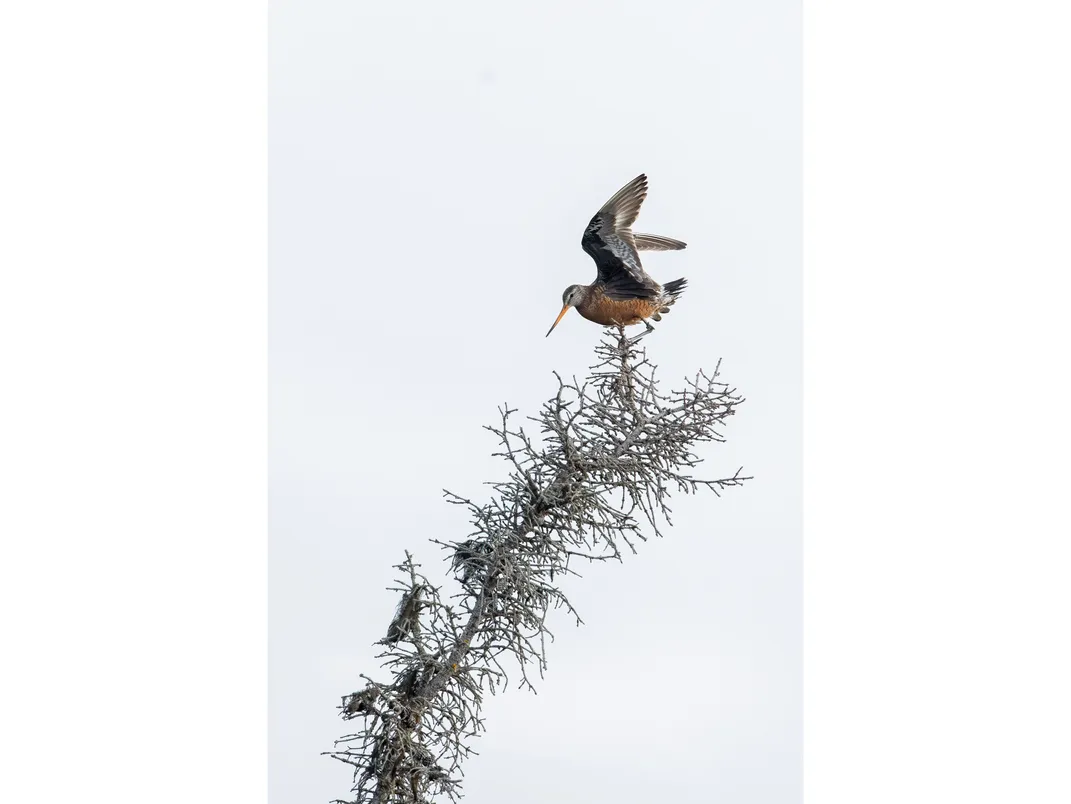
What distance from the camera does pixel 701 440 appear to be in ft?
23.2

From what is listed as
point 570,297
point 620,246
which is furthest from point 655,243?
point 570,297

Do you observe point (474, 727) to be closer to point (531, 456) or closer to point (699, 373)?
point (531, 456)

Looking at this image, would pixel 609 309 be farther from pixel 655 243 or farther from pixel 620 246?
pixel 655 243

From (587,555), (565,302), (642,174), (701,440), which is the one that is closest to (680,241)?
(642,174)

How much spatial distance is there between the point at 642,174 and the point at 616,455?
9.50 feet

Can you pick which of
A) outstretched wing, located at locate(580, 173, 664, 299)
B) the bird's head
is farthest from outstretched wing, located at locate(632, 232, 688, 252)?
the bird's head

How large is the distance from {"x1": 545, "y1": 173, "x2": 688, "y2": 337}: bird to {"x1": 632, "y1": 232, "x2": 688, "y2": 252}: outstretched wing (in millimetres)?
256

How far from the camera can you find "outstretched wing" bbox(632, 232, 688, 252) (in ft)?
30.2

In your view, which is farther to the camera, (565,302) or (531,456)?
(565,302)

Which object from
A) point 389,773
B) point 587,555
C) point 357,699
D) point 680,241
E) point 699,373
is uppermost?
point 680,241

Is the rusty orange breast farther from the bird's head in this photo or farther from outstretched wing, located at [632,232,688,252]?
outstretched wing, located at [632,232,688,252]

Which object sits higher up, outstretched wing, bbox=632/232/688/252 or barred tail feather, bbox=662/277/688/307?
outstretched wing, bbox=632/232/688/252

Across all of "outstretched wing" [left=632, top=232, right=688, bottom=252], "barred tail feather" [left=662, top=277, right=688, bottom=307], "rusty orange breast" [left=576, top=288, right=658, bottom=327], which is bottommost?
"rusty orange breast" [left=576, top=288, right=658, bottom=327]

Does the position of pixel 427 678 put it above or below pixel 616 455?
below
